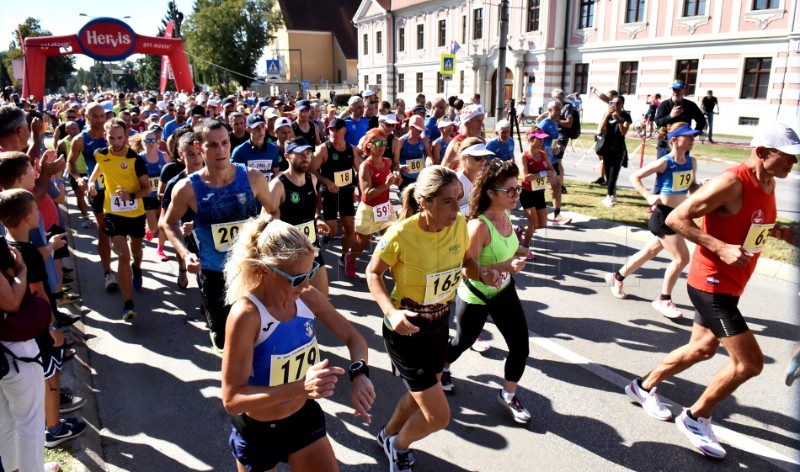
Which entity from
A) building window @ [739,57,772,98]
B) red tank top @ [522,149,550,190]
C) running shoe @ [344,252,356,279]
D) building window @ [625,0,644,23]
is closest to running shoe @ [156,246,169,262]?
running shoe @ [344,252,356,279]

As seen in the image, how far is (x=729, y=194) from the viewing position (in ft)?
10.9

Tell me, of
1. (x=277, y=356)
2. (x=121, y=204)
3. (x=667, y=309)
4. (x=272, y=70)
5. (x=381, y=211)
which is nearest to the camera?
(x=277, y=356)

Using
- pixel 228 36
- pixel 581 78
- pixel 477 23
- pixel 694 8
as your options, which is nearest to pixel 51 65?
pixel 228 36

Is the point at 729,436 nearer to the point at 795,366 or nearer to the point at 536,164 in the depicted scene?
the point at 795,366

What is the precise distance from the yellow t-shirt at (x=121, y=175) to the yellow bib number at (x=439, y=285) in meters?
4.41

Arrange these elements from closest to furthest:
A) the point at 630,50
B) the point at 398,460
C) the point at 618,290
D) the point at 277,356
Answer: the point at 277,356, the point at 398,460, the point at 618,290, the point at 630,50

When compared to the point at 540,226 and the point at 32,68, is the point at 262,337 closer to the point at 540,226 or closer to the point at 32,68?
the point at 540,226

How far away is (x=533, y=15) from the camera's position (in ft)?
116

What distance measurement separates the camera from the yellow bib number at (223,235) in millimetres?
3992

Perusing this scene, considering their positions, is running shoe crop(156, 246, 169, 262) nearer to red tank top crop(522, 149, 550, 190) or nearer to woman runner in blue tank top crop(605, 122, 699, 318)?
red tank top crop(522, 149, 550, 190)

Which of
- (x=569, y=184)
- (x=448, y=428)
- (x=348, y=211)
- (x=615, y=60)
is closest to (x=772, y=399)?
(x=448, y=428)

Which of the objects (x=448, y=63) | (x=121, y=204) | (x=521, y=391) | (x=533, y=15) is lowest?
(x=521, y=391)

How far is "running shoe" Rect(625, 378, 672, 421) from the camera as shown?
3795mm

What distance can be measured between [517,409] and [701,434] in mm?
1195
